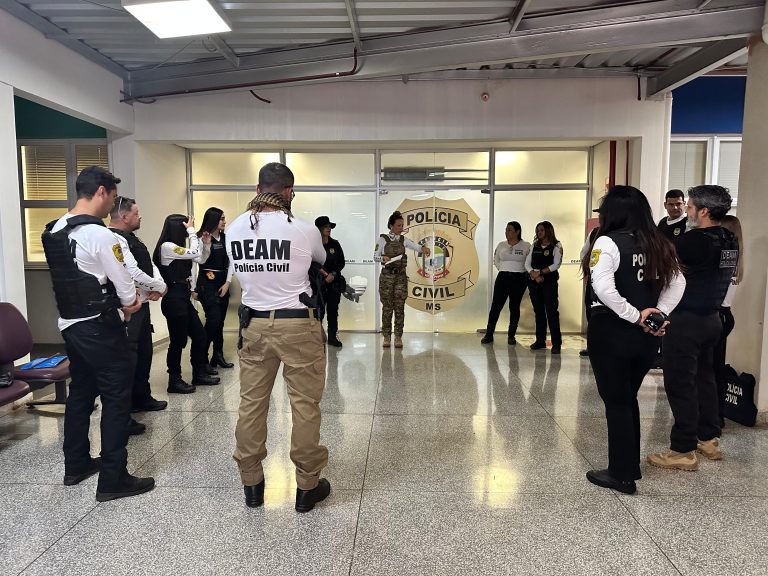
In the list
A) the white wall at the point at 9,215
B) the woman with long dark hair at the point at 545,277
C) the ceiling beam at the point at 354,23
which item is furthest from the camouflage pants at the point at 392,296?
the white wall at the point at 9,215

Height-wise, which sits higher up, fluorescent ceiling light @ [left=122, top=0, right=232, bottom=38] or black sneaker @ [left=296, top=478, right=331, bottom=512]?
fluorescent ceiling light @ [left=122, top=0, right=232, bottom=38]

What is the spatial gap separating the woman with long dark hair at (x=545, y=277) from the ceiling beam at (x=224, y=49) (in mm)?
4220

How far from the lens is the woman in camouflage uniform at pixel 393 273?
21.0ft

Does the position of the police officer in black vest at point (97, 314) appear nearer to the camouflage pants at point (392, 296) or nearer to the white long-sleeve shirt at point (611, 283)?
the white long-sleeve shirt at point (611, 283)

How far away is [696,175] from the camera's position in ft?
22.6

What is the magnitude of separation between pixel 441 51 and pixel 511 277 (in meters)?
3.15

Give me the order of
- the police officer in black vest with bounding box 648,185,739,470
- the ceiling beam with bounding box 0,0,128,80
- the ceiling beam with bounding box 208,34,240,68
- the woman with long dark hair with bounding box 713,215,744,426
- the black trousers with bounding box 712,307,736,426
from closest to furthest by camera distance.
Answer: the police officer in black vest with bounding box 648,185,739,470 < the woman with long dark hair with bounding box 713,215,744,426 < the black trousers with bounding box 712,307,736,426 < the ceiling beam with bounding box 0,0,128,80 < the ceiling beam with bounding box 208,34,240,68

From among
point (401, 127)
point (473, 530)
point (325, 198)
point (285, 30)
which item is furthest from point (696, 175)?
point (473, 530)

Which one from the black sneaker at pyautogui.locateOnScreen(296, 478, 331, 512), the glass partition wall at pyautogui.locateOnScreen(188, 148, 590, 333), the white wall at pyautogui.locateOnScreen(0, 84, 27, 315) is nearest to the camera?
the black sneaker at pyautogui.locateOnScreen(296, 478, 331, 512)

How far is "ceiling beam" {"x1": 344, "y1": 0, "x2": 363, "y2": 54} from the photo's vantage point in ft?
14.1

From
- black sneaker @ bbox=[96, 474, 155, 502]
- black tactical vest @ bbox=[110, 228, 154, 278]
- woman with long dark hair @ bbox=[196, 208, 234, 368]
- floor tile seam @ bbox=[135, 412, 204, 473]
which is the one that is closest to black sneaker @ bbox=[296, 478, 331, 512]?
black sneaker @ bbox=[96, 474, 155, 502]

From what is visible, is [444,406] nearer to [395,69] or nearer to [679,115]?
[395,69]

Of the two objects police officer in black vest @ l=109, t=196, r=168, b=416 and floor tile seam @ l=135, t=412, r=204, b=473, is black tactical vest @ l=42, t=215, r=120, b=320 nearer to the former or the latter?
police officer in black vest @ l=109, t=196, r=168, b=416

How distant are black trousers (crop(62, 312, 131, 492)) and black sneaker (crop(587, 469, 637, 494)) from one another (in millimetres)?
2587
